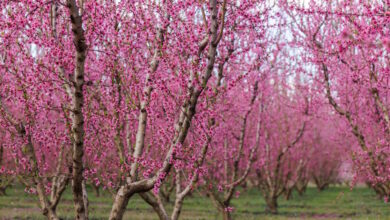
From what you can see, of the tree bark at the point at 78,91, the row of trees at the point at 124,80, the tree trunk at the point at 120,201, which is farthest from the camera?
the tree trunk at the point at 120,201

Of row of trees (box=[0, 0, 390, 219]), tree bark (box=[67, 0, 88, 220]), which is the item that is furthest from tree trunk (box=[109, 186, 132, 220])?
tree bark (box=[67, 0, 88, 220])

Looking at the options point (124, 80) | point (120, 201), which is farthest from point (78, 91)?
point (124, 80)

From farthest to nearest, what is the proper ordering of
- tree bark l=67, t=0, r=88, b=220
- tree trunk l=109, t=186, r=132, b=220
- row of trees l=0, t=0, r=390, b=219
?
1. tree trunk l=109, t=186, r=132, b=220
2. row of trees l=0, t=0, r=390, b=219
3. tree bark l=67, t=0, r=88, b=220

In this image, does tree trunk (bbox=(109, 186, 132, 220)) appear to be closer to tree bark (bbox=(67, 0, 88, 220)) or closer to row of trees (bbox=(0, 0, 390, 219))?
row of trees (bbox=(0, 0, 390, 219))

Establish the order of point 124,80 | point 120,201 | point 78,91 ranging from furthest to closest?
point 124,80 → point 120,201 → point 78,91

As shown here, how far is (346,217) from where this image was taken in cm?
1903

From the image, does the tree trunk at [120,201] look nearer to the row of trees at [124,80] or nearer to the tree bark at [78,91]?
the row of trees at [124,80]

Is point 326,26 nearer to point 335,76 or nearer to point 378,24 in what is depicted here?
point 335,76

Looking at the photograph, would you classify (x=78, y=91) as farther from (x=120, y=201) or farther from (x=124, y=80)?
(x=124, y=80)

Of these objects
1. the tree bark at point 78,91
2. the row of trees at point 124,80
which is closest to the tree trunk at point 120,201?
the row of trees at point 124,80

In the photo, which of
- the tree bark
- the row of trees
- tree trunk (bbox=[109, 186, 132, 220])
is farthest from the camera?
tree trunk (bbox=[109, 186, 132, 220])

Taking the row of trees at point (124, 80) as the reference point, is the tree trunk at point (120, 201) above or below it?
below

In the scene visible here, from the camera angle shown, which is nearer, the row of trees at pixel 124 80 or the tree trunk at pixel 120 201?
the row of trees at pixel 124 80

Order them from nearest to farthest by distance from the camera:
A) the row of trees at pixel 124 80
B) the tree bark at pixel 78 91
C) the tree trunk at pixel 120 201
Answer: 1. the tree bark at pixel 78 91
2. the row of trees at pixel 124 80
3. the tree trunk at pixel 120 201
